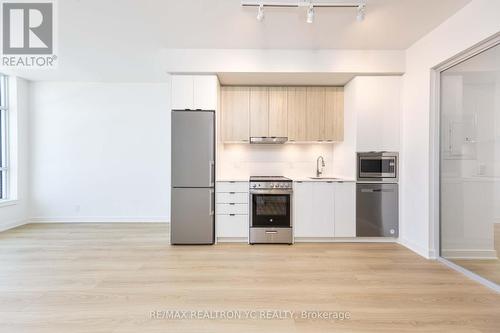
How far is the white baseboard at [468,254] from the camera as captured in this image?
271cm

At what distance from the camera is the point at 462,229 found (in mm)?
3061

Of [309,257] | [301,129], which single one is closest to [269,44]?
[301,129]

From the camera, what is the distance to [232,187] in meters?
4.02

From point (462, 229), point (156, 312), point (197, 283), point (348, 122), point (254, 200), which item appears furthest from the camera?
point (348, 122)

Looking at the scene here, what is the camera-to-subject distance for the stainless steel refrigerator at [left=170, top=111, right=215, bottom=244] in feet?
12.7

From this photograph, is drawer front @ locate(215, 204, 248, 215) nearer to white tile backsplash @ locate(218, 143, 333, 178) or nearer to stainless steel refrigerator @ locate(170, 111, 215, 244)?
stainless steel refrigerator @ locate(170, 111, 215, 244)

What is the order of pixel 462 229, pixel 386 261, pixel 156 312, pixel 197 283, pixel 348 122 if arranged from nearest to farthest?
pixel 156 312, pixel 197 283, pixel 462 229, pixel 386 261, pixel 348 122

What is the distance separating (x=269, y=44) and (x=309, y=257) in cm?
291

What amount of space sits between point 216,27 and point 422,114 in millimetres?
2891

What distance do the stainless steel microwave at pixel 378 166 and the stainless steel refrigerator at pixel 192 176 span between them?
2274 millimetres

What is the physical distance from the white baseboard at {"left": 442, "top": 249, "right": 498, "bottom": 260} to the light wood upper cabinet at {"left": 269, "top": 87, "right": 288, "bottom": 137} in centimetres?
280

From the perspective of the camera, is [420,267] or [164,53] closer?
[420,267]

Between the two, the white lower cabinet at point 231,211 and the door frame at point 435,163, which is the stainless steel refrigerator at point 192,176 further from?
the door frame at point 435,163

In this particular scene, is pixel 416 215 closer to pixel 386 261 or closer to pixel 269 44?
pixel 386 261
